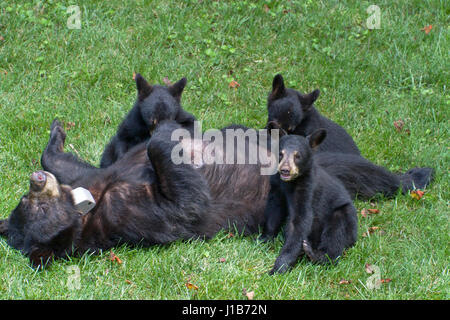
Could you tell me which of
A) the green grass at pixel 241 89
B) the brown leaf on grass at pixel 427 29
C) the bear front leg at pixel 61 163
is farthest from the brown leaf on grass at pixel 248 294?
the brown leaf on grass at pixel 427 29

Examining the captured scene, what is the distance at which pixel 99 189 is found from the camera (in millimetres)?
5555

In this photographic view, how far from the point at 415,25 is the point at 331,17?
1093mm

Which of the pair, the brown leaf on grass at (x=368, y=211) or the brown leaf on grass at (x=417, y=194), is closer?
the brown leaf on grass at (x=368, y=211)

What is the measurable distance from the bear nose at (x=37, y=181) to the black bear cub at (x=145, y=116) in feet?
4.86

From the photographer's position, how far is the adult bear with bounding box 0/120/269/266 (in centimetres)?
506

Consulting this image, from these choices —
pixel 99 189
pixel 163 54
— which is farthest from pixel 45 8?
pixel 99 189

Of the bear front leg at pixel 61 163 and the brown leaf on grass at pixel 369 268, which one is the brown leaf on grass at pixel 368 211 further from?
the bear front leg at pixel 61 163

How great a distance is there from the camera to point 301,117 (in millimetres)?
6742

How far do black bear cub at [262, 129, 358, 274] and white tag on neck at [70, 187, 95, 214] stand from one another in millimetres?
1468

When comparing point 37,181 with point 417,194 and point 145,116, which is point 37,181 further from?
point 417,194

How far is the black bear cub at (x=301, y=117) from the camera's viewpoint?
21.9ft

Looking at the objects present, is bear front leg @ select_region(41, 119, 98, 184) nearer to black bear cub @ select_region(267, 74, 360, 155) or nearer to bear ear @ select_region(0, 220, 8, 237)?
bear ear @ select_region(0, 220, 8, 237)

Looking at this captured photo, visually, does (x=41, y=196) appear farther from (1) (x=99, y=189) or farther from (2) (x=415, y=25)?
(2) (x=415, y=25)
